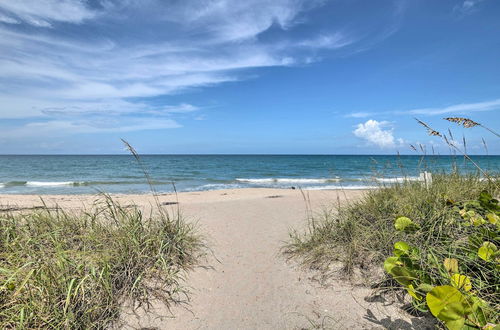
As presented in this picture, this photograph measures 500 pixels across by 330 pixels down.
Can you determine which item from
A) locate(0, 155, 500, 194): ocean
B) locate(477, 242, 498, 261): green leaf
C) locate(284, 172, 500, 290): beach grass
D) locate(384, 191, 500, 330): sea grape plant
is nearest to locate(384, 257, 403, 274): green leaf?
locate(384, 191, 500, 330): sea grape plant

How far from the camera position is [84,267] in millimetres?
2975

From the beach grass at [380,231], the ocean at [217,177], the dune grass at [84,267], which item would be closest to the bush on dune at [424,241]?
the beach grass at [380,231]

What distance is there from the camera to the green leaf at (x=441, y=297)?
1.69m

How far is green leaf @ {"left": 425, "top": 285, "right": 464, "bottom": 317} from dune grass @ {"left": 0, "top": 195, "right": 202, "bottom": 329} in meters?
2.42

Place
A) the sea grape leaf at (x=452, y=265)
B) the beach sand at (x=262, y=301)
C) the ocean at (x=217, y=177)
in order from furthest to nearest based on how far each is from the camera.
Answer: the ocean at (x=217, y=177), the beach sand at (x=262, y=301), the sea grape leaf at (x=452, y=265)

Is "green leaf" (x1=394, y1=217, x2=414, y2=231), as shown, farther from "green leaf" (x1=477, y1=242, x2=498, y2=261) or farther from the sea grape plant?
"green leaf" (x1=477, y1=242, x2=498, y2=261)

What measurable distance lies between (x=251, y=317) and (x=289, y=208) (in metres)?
4.43

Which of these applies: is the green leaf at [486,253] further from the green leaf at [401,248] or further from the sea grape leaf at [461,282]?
the green leaf at [401,248]

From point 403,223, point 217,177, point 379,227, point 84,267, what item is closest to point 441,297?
point 403,223

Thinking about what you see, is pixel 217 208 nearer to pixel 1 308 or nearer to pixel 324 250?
pixel 324 250

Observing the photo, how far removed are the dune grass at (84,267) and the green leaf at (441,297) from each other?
2418mm

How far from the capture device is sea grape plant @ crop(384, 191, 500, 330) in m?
1.70

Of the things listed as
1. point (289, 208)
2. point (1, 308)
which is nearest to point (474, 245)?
point (1, 308)

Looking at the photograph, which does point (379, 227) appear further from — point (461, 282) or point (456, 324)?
point (456, 324)
